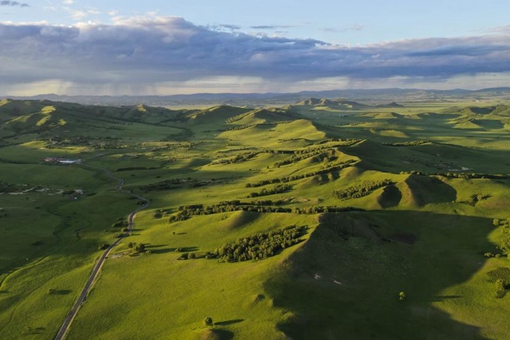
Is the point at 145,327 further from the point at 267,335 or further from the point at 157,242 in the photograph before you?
the point at 157,242

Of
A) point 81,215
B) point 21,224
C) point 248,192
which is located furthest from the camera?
point 248,192

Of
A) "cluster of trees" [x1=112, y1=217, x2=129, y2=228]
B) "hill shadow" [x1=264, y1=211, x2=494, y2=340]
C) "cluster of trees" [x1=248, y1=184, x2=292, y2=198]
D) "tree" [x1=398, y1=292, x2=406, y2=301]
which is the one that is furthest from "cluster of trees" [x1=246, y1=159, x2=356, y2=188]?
"tree" [x1=398, y1=292, x2=406, y2=301]

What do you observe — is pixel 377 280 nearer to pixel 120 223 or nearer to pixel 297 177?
pixel 120 223

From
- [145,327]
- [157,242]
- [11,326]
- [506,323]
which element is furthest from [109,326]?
[506,323]

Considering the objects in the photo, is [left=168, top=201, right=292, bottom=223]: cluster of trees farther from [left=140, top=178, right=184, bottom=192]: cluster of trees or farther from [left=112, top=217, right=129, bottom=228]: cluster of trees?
[left=140, top=178, right=184, bottom=192]: cluster of trees

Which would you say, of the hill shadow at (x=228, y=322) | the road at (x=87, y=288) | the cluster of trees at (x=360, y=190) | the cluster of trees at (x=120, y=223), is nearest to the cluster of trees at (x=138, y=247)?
the road at (x=87, y=288)

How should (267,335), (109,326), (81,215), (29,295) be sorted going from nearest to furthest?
(267,335) < (109,326) < (29,295) < (81,215)

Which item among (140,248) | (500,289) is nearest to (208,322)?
(140,248)
